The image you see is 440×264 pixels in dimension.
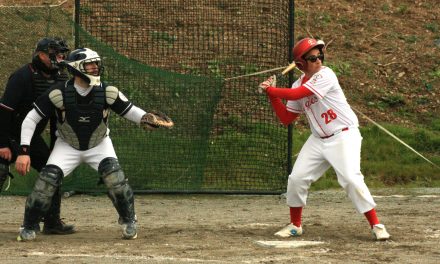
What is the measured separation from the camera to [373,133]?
17562 mm

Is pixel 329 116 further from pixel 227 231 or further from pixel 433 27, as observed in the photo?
pixel 433 27

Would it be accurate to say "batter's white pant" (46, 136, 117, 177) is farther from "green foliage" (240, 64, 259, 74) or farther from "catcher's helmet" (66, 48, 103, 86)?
"green foliage" (240, 64, 259, 74)

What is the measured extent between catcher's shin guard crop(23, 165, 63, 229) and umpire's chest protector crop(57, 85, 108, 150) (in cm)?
Answer: 32

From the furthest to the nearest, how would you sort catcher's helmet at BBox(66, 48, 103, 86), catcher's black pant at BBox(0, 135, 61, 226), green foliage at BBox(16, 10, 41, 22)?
1. green foliage at BBox(16, 10, 41, 22)
2. catcher's black pant at BBox(0, 135, 61, 226)
3. catcher's helmet at BBox(66, 48, 103, 86)

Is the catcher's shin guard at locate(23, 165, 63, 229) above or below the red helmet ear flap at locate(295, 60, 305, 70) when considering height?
below

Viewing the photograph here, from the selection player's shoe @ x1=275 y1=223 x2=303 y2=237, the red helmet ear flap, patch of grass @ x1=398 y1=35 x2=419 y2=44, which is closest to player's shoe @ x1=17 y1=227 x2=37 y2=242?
player's shoe @ x1=275 y1=223 x2=303 y2=237

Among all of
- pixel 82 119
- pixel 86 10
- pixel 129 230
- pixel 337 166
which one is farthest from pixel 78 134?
pixel 86 10

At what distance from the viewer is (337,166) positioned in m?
10.4

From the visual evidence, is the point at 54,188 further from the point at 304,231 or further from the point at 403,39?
the point at 403,39

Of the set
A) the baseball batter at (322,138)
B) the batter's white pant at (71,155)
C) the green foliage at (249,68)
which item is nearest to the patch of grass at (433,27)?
the green foliage at (249,68)

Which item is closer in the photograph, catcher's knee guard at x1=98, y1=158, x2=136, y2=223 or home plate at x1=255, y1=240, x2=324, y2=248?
home plate at x1=255, y1=240, x2=324, y2=248

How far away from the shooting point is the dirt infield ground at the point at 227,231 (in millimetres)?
9492

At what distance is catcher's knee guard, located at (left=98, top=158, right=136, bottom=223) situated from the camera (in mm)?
10367

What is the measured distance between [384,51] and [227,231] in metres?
9.93
